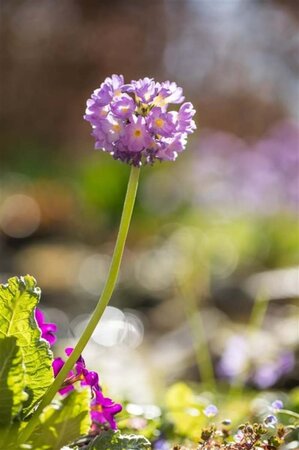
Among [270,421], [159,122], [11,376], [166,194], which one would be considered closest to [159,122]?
[159,122]

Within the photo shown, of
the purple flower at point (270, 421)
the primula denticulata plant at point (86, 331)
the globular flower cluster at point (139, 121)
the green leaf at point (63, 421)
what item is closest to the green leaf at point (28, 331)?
the primula denticulata plant at point (86, 331)

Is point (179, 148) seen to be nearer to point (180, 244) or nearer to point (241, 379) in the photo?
point (241, 379)

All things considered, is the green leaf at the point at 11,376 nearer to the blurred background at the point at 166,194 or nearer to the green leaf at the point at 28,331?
the green leaf at the point at 28,331

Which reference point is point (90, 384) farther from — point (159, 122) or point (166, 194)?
point (166, 194)

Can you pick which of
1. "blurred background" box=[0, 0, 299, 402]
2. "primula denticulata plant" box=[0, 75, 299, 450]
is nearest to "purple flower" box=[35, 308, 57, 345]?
"primula denticulata plant" box=[0, 75, 299, 450]

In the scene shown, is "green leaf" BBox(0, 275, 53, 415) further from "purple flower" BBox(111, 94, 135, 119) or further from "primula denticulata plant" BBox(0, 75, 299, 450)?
"purple flower" BBox(111, 94, 135, 119)
